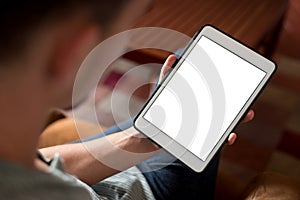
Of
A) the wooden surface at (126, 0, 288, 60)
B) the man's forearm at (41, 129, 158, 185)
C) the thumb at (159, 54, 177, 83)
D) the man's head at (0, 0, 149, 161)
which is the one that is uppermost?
the wooden surface at (126, 0, 288, 60)

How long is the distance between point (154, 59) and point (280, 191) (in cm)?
42

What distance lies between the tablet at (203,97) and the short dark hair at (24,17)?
1.45 feet

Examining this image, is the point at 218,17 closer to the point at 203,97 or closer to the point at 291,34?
the point at 203,97

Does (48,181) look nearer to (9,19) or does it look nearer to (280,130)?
(9,19)

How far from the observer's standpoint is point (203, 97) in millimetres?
789

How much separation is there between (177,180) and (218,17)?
0.55 metres

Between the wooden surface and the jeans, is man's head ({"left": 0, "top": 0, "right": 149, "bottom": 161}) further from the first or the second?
the wooden surface

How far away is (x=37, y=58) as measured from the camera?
366 millimetres

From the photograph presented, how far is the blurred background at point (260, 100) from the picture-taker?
1.09 meters

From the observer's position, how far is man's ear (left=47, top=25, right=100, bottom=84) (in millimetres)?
374

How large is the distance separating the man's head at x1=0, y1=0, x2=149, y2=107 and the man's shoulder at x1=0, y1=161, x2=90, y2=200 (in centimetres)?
6

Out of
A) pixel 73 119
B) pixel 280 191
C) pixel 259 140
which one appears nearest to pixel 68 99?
pixel 280 191

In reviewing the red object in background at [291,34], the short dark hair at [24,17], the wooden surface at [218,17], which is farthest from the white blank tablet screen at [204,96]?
the red object in background at [291,34]

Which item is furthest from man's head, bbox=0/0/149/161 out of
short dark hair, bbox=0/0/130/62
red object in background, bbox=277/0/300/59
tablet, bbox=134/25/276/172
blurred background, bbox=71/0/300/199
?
red object in background, bbox=277/0/300/59
